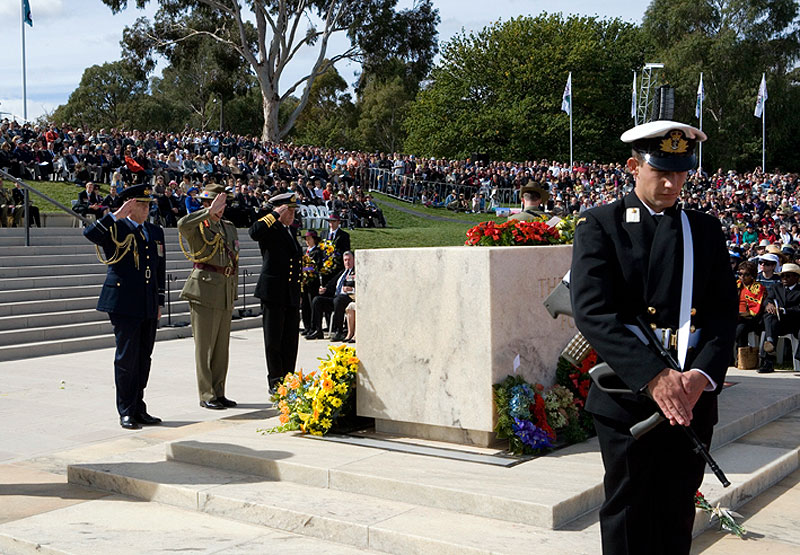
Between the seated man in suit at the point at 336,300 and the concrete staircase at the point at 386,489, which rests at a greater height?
the seated man in suit at the point at 336,300

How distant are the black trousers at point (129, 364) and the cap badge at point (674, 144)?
5.46 meters

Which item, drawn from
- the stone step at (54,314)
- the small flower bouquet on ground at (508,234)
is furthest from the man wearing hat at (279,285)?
the stone step at (54,314)

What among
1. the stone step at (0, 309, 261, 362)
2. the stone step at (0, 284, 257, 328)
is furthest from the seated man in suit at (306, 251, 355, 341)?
the stone step at (0, 284, 257, 328)

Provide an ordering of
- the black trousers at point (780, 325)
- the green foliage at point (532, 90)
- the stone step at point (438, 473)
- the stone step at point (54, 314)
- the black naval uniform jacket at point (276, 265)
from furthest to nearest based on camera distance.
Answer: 1. the green foliage at point (532, 90)
2. the stone step at point (54, 314)
3. the black trousers at point (780, 325)
4. the black naval uniform jacket at point (276, 265)
5. the stone step at point (438, 473)

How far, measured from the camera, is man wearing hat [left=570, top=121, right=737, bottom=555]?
9.80ft

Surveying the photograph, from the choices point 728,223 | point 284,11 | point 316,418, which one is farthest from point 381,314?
point 284,11

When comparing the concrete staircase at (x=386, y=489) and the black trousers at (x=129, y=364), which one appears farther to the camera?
the black trousers at (x=129, y=364)

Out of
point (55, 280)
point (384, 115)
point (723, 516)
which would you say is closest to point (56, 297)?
point (55, 280)

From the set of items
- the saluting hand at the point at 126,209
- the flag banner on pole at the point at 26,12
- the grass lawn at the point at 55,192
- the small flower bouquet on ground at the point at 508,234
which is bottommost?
the small flower bouquet on ground at the point at 508,234

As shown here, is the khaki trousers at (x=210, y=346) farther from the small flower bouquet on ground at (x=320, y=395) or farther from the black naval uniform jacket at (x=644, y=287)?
the black naval uniform jacket at (x=644, y=287)

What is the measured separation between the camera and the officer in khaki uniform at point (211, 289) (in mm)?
7797

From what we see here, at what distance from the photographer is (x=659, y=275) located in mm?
3008

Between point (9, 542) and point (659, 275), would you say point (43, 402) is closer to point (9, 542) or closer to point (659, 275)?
point (9, 542)

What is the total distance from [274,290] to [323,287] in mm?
5641
